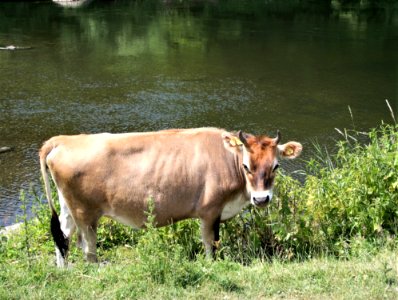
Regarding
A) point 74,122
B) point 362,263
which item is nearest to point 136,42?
point 74,122

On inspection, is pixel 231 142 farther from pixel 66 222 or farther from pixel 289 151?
pixel 66 222

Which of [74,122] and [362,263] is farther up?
[362,263]

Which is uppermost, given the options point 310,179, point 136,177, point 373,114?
point 136,177

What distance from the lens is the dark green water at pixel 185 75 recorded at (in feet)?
44.0

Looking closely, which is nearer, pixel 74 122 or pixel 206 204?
pixel 206 204

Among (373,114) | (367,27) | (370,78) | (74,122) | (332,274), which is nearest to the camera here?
(332,274)

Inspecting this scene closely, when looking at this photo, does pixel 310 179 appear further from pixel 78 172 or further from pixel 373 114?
pixel 373 114

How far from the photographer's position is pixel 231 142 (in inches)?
229

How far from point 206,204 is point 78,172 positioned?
A: 1221mm

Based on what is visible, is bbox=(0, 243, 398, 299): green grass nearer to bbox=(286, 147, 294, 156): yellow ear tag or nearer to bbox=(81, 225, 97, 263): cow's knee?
bbox=(81, 225, 97, 263): cow's knee

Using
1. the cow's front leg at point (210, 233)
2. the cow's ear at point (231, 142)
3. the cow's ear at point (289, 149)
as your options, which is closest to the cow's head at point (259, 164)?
the cow's ear at point (231, 142)

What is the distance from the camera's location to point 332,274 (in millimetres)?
4594

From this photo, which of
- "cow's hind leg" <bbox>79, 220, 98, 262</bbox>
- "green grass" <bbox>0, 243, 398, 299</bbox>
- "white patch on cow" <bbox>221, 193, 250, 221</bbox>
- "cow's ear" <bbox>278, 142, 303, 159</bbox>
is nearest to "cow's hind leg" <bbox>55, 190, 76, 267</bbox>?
"cow's hind leg" <bbox>79, 220, 98, 262</bbox>

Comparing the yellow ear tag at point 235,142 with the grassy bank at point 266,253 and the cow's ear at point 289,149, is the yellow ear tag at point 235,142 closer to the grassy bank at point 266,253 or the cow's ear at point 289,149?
the cow's ear at point 289,149
